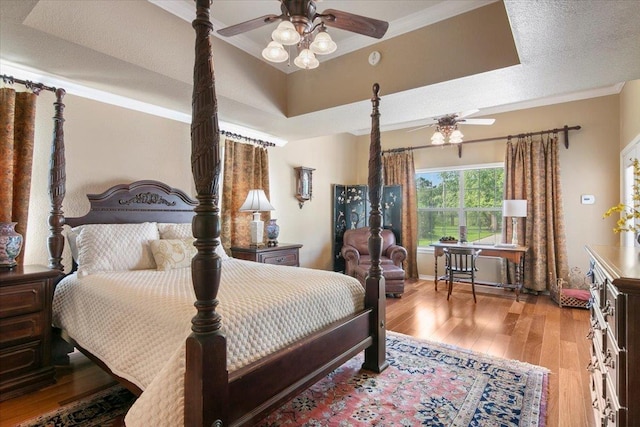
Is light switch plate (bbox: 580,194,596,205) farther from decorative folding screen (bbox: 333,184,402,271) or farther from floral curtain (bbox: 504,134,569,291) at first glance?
decorative folding screen (bbox: 333,184,402,271)

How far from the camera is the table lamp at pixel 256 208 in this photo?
3920 mm

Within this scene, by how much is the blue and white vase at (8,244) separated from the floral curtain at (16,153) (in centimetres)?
17

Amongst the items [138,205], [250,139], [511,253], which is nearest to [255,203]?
[250,139]

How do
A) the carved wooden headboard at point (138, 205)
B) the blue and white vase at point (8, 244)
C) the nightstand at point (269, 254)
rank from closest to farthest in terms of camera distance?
1. the blue and white vase at point (8, 244)
2. the carved wooden headboard at point (138, 205)
3. the nightstand at point (269, 254)

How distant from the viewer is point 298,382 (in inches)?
70.4

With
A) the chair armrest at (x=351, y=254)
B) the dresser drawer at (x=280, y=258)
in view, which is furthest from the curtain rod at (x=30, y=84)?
the chair armrest at (x=351, y=254)

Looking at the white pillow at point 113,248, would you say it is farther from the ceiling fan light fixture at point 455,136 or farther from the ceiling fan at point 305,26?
the ceiling fan light fixture at point 455,136

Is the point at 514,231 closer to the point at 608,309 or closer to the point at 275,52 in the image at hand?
the point at 608,309

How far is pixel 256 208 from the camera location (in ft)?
12.8

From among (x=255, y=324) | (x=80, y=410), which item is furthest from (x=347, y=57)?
(x=80, y=410)

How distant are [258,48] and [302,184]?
7.41 ft

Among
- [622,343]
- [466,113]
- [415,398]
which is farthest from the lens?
[466,113]

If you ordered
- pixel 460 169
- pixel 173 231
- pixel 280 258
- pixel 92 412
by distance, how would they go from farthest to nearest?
1. pixel 460 169
2. pixel 280 258
3. pixel 173 231
4. pixel 92 412

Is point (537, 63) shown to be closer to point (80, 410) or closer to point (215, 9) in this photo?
point (215, 9)
